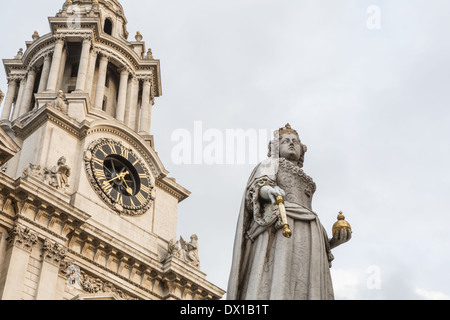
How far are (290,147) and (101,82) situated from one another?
2958 centimetres

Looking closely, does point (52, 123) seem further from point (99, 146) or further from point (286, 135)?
point (286, 135)

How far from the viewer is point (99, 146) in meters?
36.1

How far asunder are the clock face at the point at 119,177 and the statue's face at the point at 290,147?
22799mm

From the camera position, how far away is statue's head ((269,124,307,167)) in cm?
1253

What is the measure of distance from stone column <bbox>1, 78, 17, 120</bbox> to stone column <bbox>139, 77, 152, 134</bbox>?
705 centimetres

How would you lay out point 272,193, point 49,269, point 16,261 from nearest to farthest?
point 272,193 → point 16,261 → point 49,269

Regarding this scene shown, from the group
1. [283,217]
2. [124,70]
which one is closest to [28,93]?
[124,70]

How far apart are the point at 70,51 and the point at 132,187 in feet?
34.5

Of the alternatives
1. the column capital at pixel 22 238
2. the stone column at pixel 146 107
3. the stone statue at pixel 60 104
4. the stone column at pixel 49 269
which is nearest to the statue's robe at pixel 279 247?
the stone column at pixel 49 269

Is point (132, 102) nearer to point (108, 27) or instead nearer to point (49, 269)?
point (108, 27)

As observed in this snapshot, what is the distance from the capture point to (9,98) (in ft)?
138

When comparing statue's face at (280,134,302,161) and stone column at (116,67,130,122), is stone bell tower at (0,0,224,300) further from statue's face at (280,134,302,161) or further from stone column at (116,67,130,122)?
statue's face at (280,134,302,161)

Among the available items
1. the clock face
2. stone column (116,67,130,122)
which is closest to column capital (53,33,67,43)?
stone column (116,67,130,122)
